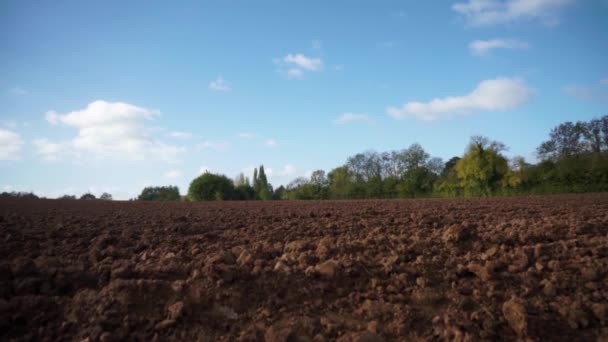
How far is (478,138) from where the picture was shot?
169ft

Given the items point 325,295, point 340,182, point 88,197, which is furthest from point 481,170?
point 88,197

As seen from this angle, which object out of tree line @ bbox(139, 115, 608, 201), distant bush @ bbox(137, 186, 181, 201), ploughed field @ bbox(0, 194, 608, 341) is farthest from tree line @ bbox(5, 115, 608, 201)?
ploughed field @ bbox(0, 194, 608, 341)

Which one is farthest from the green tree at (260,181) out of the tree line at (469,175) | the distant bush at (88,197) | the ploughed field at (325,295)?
the ploughed field at (325,295)

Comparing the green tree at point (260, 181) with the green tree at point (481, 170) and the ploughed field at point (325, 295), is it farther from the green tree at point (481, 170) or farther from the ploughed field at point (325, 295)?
the ploughed field at point (325, 295)

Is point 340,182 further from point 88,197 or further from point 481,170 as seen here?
point 88,197

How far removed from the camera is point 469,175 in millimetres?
47438

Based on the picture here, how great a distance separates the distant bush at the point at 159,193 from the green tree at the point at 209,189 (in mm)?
22429

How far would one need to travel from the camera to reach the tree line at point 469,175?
40562 millimetres

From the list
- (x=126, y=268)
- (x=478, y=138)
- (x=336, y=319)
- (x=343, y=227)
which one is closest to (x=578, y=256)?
(x=336, y=319)

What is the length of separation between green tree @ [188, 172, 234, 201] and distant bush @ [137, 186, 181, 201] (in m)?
22.4

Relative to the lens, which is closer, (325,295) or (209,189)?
(325,295)

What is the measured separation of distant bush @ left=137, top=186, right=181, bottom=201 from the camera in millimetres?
91625

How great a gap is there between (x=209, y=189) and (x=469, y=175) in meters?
47.4

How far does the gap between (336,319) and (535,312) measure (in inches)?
77.2
